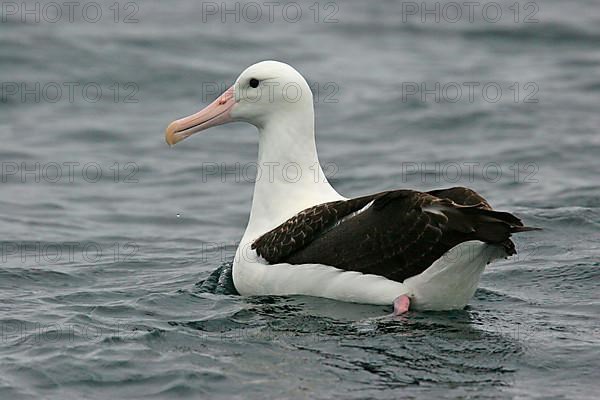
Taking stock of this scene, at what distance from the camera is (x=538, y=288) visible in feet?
33.8

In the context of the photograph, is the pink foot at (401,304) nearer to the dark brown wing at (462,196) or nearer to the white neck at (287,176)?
the dark brown wing at (462,196)

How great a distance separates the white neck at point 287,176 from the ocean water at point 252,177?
729 mm

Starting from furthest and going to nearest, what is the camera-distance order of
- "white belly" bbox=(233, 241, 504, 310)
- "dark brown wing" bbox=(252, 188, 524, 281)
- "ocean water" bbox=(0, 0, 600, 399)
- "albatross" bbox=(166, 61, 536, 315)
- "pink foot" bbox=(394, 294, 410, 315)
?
"pink foot" bbox=(394, 294, 410, 315) → "white belly" bbox=(233, 241, 504, 310) → "albatross" bbox=(166, 61, 536, 315) → "dark brown wing" bbox=(252, 188, 524, 281) → "ocean water" bbox=(0, 0, 600, 399)

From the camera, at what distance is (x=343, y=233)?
30.2ft

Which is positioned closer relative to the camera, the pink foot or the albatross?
the albatross

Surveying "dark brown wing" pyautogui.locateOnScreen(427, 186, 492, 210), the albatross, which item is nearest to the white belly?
the albatross

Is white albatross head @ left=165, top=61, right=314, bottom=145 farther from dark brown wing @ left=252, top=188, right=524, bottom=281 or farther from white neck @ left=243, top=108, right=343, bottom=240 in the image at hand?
dark brown wing @ left=252, top=188, right=524, bottom=281

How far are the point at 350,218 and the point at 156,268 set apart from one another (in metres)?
2.99

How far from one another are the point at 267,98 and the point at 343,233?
1.60 metres

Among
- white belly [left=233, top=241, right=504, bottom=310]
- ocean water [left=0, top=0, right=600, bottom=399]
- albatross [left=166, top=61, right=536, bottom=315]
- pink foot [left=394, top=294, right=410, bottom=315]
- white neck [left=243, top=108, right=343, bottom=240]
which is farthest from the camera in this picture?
white neck [left=243, top=108, right=343, bottom=240]

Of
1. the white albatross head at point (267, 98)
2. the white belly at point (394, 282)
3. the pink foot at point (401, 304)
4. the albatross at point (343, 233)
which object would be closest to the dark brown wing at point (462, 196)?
the albatross at point (343, 233)

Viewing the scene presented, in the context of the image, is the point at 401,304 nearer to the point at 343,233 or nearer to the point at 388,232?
the point at 388,232

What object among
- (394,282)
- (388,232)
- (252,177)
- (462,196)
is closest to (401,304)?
(394,282)

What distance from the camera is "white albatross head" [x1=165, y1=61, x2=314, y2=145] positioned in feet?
33.4
